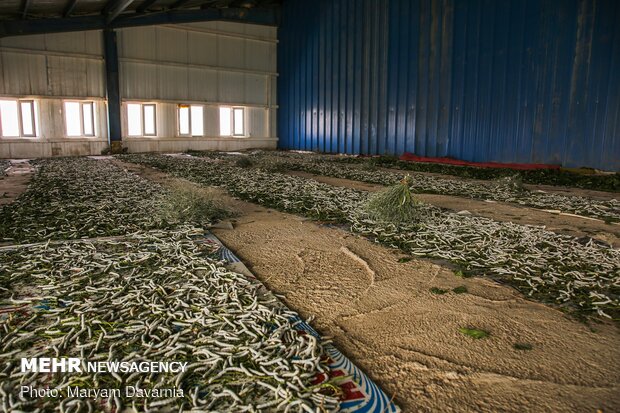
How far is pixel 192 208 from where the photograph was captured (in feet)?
19.7

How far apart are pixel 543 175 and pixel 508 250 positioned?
8270 millimetres

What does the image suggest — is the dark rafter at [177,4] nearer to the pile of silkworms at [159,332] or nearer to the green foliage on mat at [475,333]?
the pile of silkworms at [159,332]

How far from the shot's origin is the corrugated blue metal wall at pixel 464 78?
474 inches

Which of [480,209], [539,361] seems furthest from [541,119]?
[539,361]

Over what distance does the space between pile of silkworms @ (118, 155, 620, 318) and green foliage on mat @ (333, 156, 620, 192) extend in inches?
212

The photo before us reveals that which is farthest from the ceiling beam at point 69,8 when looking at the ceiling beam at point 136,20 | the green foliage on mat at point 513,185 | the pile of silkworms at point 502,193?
the green foliage on mat at point 513,185

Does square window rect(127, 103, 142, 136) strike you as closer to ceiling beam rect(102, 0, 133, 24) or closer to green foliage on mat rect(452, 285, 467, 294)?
ceiling beam rect(102, 0, 133, 24)

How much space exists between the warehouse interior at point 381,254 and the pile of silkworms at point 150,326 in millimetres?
16

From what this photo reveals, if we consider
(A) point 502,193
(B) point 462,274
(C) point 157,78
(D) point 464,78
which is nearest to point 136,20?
(C) point 157,78

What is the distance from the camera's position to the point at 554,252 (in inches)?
180

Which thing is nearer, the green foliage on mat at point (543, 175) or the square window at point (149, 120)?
the green foliage on mat at point (543, 175)

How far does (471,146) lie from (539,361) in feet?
45.1

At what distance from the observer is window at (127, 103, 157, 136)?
2178 centimetres

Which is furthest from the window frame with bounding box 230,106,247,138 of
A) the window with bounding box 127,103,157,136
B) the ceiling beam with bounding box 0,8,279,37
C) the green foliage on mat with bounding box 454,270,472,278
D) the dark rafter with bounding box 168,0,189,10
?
the green foliage on mat with bounding box 454,270,472,278
